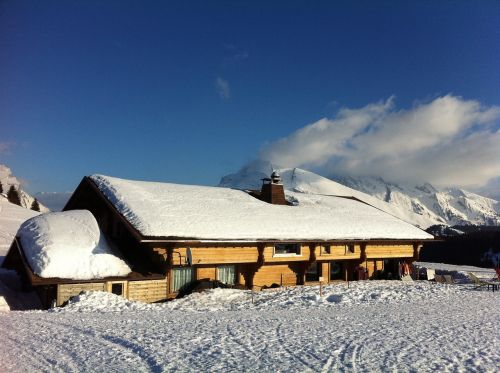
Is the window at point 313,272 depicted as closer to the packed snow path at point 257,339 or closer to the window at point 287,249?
the window at point 287,249

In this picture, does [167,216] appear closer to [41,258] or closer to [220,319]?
[41,258]

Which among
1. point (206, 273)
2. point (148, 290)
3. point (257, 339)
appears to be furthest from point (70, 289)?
point (257, 339)

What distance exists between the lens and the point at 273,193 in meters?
28.3

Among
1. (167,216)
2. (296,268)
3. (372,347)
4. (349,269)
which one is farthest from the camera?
(349,269)

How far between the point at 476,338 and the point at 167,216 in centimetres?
1416

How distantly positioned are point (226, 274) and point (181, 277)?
2621 millimetres

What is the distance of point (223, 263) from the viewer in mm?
21453

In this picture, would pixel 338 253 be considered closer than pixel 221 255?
No

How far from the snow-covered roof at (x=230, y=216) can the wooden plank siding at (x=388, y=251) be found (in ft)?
2.88

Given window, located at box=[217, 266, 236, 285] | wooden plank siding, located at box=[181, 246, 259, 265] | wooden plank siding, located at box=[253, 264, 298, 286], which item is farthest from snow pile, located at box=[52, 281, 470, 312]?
wooden plank siding, located at box=[253, 264, 298, 286]

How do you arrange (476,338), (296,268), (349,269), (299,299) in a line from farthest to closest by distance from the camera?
(349,269) → (296,268) → (299,299) → (476,338)

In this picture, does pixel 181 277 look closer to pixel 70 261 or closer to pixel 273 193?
pixel 70 261

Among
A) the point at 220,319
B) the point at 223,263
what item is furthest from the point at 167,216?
the point at 220,319

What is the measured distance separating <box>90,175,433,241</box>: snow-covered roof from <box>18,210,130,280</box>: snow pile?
1.68 m
